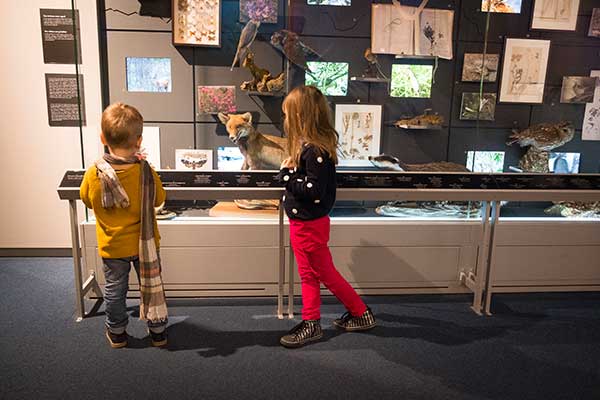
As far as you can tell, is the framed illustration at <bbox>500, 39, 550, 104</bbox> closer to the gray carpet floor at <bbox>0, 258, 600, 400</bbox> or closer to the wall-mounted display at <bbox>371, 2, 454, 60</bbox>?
the wall-mounted display at <bbox>371, 2, 454, 60</bbox>

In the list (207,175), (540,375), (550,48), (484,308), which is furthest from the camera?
(550,48)

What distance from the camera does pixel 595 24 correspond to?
3.31 meters

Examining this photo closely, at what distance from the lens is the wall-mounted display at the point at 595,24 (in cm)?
330

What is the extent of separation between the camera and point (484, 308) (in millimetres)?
3127

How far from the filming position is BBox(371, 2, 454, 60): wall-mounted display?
10.5 ft

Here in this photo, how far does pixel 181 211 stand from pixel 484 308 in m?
2.01

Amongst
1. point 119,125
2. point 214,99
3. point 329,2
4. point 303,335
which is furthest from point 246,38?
point 303,335

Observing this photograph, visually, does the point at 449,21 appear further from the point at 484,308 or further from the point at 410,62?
the point at 484,308

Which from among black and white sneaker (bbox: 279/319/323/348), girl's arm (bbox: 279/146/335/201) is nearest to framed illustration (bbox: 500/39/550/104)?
girl's arm (bbox: 279/146/335/201)

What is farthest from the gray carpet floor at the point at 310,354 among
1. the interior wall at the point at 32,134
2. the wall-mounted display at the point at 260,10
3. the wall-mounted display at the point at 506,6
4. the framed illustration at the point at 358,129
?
the wall-mounted display at the point at 506,6

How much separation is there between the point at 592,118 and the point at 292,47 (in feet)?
6.91

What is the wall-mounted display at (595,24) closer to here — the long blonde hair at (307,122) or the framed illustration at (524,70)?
the framed illustration at (524,70)

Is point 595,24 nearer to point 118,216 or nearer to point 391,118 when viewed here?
point 391,118

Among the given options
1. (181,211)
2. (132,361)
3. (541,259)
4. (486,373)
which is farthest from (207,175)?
(541,259)
